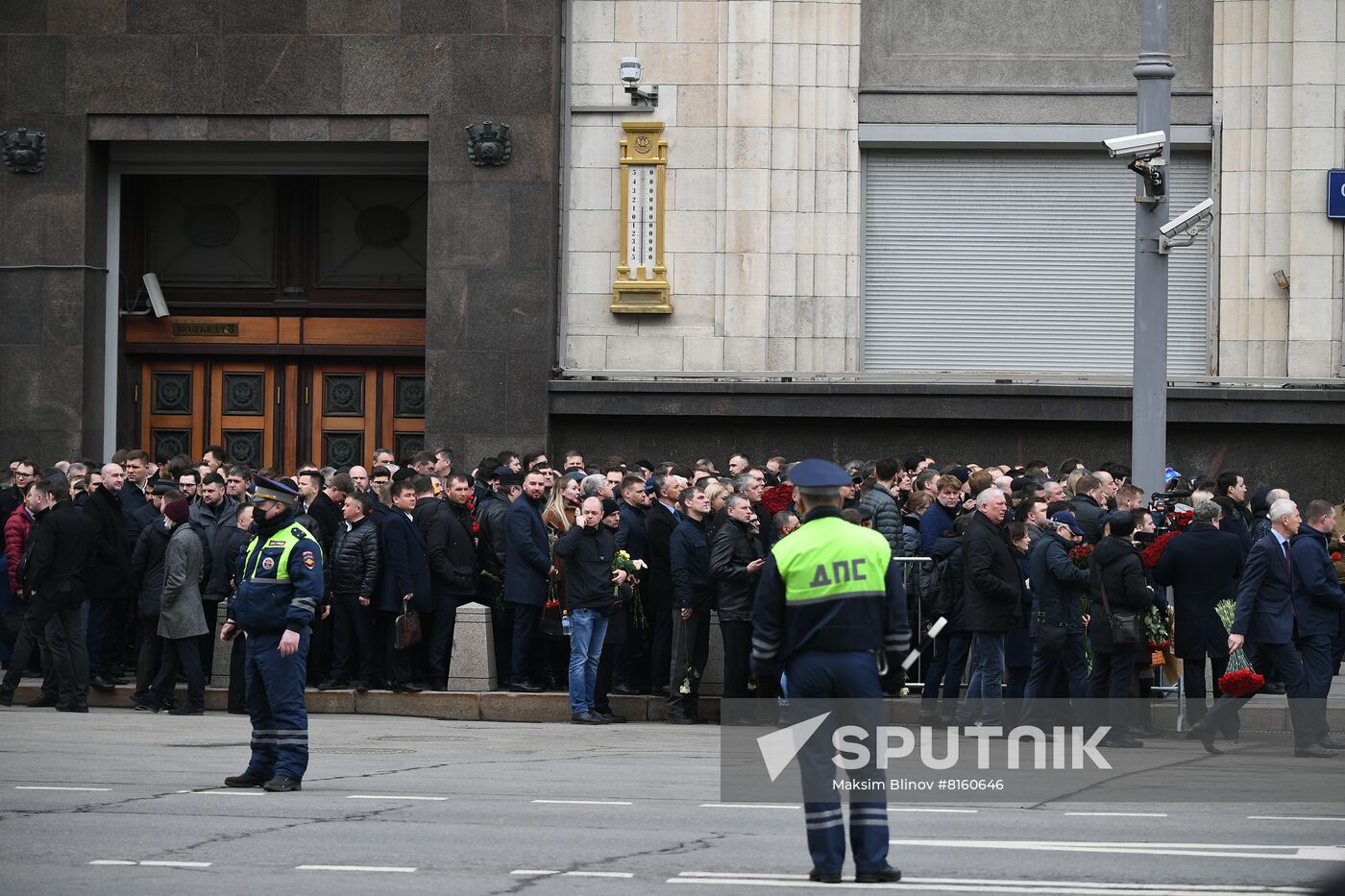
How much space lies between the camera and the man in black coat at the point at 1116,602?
52.1 ft

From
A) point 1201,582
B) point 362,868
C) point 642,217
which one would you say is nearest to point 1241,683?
point 1201,582

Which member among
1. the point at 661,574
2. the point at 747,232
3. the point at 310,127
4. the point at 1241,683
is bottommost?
the point at 1241,683

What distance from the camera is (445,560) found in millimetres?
18047

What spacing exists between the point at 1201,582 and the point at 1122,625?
828 millimetres

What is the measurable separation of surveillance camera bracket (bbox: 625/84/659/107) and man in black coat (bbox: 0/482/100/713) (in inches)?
376

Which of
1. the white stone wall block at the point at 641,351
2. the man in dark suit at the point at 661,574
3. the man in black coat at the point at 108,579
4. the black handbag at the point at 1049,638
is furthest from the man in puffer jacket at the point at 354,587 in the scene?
the white stone wall block at the point at 641,351

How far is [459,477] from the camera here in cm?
1839

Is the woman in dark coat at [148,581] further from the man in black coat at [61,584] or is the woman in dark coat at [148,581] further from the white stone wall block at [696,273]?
the white stone wall block at [696,273]

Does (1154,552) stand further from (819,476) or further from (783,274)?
(783,274)

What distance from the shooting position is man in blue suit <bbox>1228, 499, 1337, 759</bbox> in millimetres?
15227

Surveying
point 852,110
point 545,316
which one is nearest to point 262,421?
point 545,316

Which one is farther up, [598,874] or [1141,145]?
[1141,145]

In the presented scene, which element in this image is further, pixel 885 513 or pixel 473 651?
pixel 473 651

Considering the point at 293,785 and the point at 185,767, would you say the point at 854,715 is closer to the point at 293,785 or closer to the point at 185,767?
the point at 293,785
